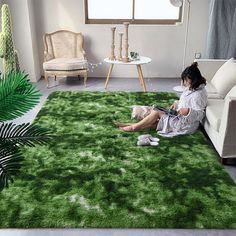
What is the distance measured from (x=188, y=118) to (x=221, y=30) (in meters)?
2.37

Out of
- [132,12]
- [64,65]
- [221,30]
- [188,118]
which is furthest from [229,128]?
[132,12]

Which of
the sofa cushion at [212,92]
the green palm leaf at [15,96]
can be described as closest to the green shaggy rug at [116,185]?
the sofa cushion at [212,92]

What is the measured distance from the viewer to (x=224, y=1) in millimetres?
4379

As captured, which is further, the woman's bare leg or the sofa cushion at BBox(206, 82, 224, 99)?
the sofa cushion at BBox(206, 82, 224, 99)

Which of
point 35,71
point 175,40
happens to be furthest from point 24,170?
point 175,40

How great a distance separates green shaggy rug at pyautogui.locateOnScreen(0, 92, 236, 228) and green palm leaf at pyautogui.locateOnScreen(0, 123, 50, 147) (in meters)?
0.84

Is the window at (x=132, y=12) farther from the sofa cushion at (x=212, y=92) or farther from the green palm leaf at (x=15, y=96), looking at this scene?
the green palm leaf at (x=15, y=96)

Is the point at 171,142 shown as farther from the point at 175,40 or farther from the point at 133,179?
the point at 175,40

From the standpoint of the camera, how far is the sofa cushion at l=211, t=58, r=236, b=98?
313 cm

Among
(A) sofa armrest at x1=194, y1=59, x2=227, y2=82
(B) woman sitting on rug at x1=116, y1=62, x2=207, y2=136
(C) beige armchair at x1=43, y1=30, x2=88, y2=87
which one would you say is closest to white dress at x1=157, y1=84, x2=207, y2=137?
(B) woman sitting on rug at x1=116, y1=62, x2=207, y2=136

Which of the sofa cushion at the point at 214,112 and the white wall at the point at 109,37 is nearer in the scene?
the sofa cushion at the point at 214,112

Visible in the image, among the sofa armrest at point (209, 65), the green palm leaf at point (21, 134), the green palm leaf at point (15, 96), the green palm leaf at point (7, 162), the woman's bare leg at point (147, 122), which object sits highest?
the green palm leaf at point (15, 96)

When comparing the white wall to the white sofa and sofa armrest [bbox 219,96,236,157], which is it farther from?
sofa armrest [bbox 219,96,236,157]

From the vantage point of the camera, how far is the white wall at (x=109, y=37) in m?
4.73
